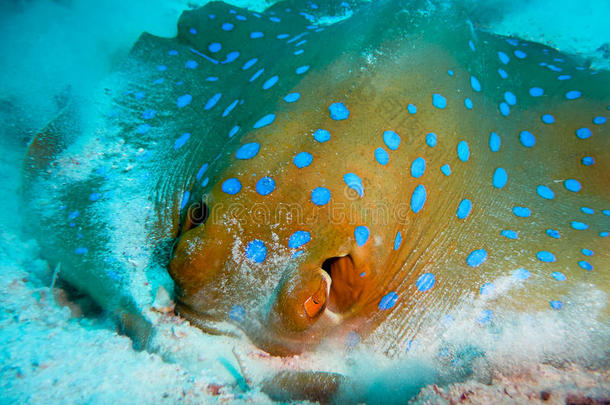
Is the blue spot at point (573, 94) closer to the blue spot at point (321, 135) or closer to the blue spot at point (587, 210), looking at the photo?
the blue spot at point (587, 210)

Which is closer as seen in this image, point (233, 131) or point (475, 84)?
point (233, 131)

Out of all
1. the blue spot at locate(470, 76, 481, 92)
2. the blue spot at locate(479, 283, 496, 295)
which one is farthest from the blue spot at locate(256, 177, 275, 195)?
the blue spot at locate(470, 76, 481, 92)

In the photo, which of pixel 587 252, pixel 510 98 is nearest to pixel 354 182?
pixel 587 252

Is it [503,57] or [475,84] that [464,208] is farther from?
[503,57]

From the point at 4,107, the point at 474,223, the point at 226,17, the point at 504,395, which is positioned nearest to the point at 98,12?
the point at 4,107

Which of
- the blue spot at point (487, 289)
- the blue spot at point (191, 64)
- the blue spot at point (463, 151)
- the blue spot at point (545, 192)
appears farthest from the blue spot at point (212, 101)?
the blue spot at point (545, 192)

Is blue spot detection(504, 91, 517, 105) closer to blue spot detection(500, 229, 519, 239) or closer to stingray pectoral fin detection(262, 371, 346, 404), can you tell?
blue spot detection(500, 229, 519, 239)

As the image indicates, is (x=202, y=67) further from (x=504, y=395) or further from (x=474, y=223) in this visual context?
(x=504, y=395)
